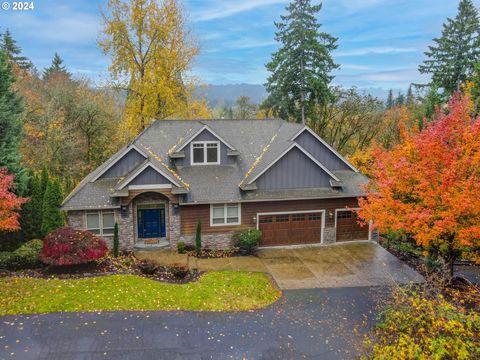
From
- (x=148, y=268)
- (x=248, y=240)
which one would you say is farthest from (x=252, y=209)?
(x=148, y=268)

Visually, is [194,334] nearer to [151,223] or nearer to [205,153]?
[151,223]

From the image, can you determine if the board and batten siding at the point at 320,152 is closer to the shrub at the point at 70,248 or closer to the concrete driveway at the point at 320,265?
the concrete driveway at the point at 320,265

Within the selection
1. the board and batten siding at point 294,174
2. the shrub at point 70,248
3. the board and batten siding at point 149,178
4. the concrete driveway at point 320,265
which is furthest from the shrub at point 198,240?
the shrub at point 70,248

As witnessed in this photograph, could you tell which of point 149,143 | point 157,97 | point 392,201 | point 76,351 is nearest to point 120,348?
point 76,351

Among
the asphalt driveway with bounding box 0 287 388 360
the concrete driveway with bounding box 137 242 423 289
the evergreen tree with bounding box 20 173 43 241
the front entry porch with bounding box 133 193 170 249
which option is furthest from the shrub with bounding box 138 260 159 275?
the evergreen tree with bounding box 20 173 43 241

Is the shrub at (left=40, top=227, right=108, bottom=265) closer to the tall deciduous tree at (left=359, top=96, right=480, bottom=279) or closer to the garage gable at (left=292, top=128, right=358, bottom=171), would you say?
the tall deciduous tree at (left=359, top=96, right=480, bottom=279)
